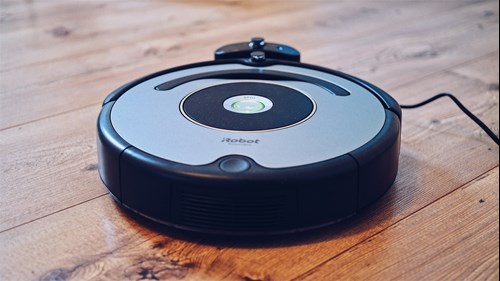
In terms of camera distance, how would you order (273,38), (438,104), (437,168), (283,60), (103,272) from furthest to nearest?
(273,38)
(438,104)
(283,60)
(437,168)
(103,272)

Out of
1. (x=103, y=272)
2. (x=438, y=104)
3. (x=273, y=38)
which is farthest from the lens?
(x=273, y=38)

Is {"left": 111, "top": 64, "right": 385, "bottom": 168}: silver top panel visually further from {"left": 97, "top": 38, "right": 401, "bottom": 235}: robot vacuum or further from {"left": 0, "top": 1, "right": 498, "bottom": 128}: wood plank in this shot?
{"left": 0, "top": 1, "right": 498, "bottom": 128}: wood plank

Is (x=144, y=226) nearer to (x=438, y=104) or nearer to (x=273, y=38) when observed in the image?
(x=438, y=104)

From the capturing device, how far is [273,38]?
149cm

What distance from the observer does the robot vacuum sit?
0.63 meters

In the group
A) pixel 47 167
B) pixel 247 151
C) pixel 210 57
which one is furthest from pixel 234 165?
pixel 210 57

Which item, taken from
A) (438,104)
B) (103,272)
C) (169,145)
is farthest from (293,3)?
(103,272)

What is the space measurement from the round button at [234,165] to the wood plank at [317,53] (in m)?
0.48

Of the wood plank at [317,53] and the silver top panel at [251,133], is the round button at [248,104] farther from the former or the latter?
the wood plank at [317,53]

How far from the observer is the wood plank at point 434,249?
628mm

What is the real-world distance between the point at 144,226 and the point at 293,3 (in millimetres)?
1283

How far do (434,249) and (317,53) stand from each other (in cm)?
76

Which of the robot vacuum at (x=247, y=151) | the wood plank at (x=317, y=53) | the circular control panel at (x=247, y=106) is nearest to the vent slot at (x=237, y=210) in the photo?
the robot vacuum at (x=247, y=151)

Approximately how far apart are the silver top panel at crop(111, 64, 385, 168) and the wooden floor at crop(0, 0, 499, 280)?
89mm
